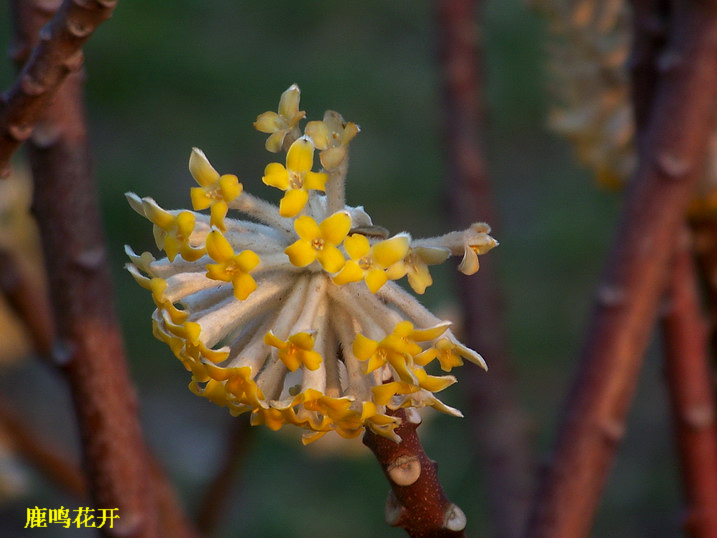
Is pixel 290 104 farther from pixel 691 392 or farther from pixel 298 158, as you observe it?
pixel 691 392

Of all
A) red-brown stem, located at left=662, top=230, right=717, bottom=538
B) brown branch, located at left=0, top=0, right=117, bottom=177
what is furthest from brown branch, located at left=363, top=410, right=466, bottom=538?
red-brown stem, located at left=662, top=230, right=717, bottom=538

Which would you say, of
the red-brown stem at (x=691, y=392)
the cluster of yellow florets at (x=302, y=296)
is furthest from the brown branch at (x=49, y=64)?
the red-brown stem at (x=691, y=392)

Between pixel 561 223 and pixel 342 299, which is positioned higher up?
pixel 561 223

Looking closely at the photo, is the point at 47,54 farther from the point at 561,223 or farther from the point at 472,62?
the point at 561,223

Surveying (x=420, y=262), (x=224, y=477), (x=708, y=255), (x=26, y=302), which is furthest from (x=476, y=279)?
(x=420, y=262)

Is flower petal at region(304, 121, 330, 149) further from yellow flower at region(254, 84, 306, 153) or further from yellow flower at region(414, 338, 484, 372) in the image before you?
yellow flower at region(414, 338, 484, 372)

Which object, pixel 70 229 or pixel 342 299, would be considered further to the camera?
pixel 70 229

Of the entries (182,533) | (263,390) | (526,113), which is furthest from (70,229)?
(526,113)
